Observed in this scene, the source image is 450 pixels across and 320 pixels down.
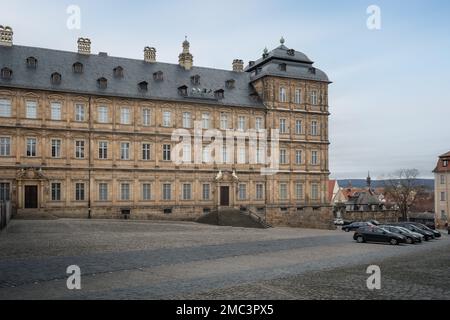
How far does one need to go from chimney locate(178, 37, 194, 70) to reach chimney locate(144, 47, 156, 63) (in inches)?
126

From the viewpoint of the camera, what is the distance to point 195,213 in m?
51.9

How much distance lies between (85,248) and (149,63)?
33.7m

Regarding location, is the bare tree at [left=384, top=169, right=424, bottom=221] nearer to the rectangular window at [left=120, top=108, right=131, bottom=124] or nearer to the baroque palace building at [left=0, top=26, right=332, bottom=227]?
the baroque palace building at [left=0, top=26, right=332, bottom=227]

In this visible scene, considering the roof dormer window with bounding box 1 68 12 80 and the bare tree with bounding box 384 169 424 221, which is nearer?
the roof dormer window with bounding box 1 68 12 80

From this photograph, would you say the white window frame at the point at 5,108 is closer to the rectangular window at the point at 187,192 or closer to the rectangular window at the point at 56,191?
the rectangular window at the point at 56,191

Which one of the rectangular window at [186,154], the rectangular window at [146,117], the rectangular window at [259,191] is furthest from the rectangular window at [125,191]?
the rectangular window at [259,191]

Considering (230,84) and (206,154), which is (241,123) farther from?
(206,154)

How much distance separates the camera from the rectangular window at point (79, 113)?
46812 mm

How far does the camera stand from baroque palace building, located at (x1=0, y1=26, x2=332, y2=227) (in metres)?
45.0

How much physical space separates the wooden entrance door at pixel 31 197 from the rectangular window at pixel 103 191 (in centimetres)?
591

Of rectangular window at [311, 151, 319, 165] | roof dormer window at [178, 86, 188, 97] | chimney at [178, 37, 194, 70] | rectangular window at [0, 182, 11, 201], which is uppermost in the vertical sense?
chimney at [178, 37, 194, 70]

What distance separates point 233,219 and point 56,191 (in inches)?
677

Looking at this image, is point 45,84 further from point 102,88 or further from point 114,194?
point 114,194

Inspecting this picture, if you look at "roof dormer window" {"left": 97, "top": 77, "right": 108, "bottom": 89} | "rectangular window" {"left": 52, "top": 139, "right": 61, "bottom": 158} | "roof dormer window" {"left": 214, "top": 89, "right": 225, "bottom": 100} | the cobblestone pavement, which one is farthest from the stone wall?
the cobblestone pavement
